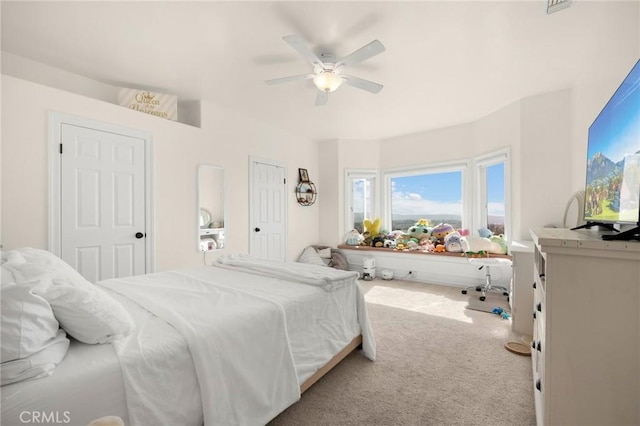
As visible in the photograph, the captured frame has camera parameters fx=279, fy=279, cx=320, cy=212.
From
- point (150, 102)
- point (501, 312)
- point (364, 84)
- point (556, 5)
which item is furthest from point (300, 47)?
point (501, 312)

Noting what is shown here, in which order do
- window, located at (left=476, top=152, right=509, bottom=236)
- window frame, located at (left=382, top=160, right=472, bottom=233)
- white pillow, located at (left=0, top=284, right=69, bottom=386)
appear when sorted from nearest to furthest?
white pillow, located at (left=0, top=284, right=69, bottom=386), window, located at (left=476, top=152, right=509, bottom=236), window frame, located at (left=382, top=160, right=472, bottom=233)

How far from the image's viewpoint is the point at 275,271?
213 cm

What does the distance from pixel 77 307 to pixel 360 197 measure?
4.69m

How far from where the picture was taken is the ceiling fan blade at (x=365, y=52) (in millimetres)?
1946

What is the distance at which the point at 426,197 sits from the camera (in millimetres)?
4914

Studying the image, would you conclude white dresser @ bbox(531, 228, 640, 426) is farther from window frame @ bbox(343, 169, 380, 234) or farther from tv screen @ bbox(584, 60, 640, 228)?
window frame @ bbox(343, 169, 380, 234)

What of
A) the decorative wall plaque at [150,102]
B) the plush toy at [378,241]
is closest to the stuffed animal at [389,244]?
the plush toy at [378,241]

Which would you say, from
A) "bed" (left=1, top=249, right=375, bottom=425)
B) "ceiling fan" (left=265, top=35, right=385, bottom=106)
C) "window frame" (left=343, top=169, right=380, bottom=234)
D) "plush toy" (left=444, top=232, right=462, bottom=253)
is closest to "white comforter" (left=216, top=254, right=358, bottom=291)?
"bed" (left=1, top=249, right=375, bottom=425)

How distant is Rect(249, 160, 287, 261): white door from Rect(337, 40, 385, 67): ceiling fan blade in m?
2.32

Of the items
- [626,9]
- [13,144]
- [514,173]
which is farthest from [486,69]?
[13,144]

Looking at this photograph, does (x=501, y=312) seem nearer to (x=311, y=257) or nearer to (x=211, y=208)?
(x=311, y=257)

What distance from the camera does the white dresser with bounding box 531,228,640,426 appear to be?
100 cm

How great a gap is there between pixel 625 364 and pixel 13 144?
12.9 feet

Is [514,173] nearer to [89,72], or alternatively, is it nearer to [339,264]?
[339,264]
